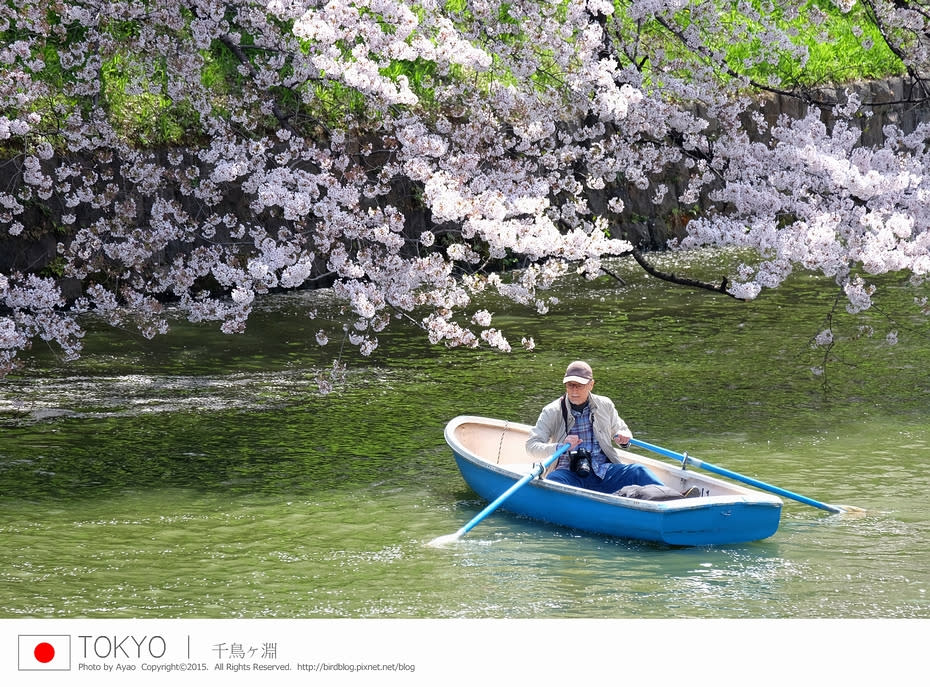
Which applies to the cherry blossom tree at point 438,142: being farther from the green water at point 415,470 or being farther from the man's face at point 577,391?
the man's face at point 577,391

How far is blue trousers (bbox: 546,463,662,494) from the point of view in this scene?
988 centimetres

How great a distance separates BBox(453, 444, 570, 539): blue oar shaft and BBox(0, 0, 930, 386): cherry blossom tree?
1.80m

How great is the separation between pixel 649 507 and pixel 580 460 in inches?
45.0

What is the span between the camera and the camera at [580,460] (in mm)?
10156

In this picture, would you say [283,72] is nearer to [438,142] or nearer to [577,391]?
[438,142]

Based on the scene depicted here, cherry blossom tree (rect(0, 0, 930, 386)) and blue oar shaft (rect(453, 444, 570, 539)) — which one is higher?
cherry blossom tree (rect(0, 0, 930, 386))

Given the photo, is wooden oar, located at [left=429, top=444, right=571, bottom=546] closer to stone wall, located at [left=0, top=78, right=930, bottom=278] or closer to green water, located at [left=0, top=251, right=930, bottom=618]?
green water, located at [left=0, top=251, right=930, bottom=618]

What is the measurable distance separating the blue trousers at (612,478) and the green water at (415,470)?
403 millimetres

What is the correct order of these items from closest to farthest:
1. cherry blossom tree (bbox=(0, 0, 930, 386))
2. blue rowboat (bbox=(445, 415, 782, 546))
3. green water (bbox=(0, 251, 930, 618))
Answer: green water (bbox=(0, 251, 930, 618)) → blue rowboat (bbox=(445, 415, 782, 546)) → cherry blossom tree (bbox=(0, 0, 930, 386))

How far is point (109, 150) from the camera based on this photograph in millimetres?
14516

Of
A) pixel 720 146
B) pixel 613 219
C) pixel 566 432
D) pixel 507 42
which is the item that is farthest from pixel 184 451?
pixel 613 219

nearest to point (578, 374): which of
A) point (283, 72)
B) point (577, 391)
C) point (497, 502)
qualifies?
point (577, 391)

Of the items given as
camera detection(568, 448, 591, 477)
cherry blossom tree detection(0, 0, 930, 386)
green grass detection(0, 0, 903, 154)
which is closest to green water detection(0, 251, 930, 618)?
camera detection(568, 448, 591, 477)

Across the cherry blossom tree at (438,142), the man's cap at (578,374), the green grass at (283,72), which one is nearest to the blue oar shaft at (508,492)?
the man's cap at (578,374)
